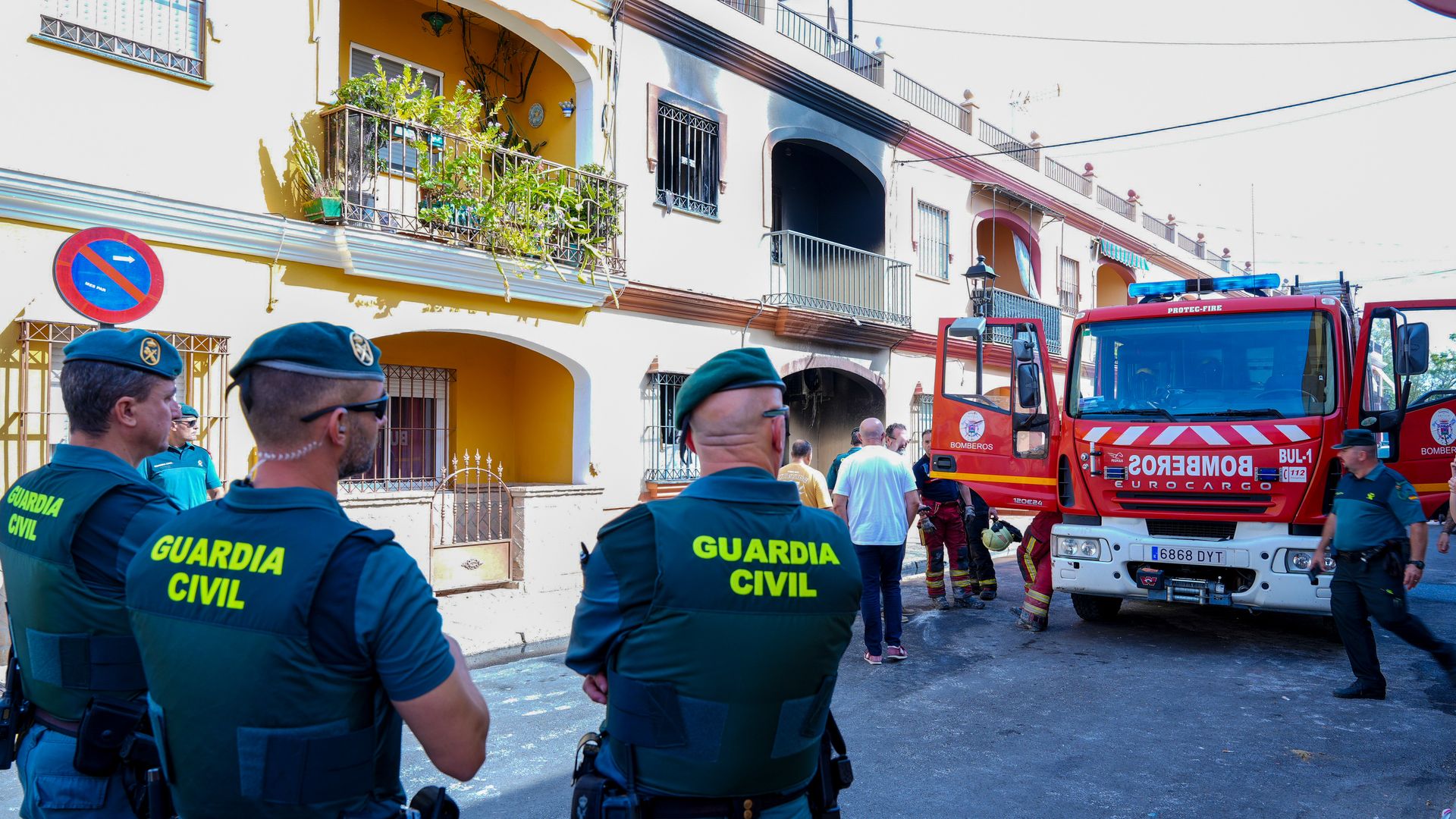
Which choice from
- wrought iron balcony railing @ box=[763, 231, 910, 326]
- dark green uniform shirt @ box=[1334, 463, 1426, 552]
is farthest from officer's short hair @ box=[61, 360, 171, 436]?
wrought iron balcony railing @ box=[763, 231, 910, 326]

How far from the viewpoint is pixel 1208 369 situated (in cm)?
833

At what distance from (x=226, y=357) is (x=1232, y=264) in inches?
1352

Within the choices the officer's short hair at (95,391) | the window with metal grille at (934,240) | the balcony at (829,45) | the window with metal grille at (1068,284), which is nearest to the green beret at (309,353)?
the officer's short hair at (95,391)

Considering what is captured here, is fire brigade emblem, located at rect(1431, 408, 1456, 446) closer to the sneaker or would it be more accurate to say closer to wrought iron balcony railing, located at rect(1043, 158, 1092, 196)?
the sneaker

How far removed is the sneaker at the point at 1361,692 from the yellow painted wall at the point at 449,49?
8.72 metres

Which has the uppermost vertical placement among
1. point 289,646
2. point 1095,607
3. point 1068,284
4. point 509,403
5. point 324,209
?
point 1068,284

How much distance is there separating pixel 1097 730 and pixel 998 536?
4.48 m

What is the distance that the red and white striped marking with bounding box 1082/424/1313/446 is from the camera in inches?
306

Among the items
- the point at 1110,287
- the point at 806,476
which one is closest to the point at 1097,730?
the point at 806,476

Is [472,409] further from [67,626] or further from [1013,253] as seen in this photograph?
[1013,253]

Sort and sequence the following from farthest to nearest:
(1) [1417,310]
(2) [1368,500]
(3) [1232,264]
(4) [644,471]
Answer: (3) [1232,264] < (4) [644,471] < (1) [1417,310] < (2) [1368,500]

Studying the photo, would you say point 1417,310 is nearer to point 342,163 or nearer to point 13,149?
point 342,163

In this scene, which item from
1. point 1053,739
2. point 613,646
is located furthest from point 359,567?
point 1053,739

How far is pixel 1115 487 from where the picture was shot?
8.34 m
